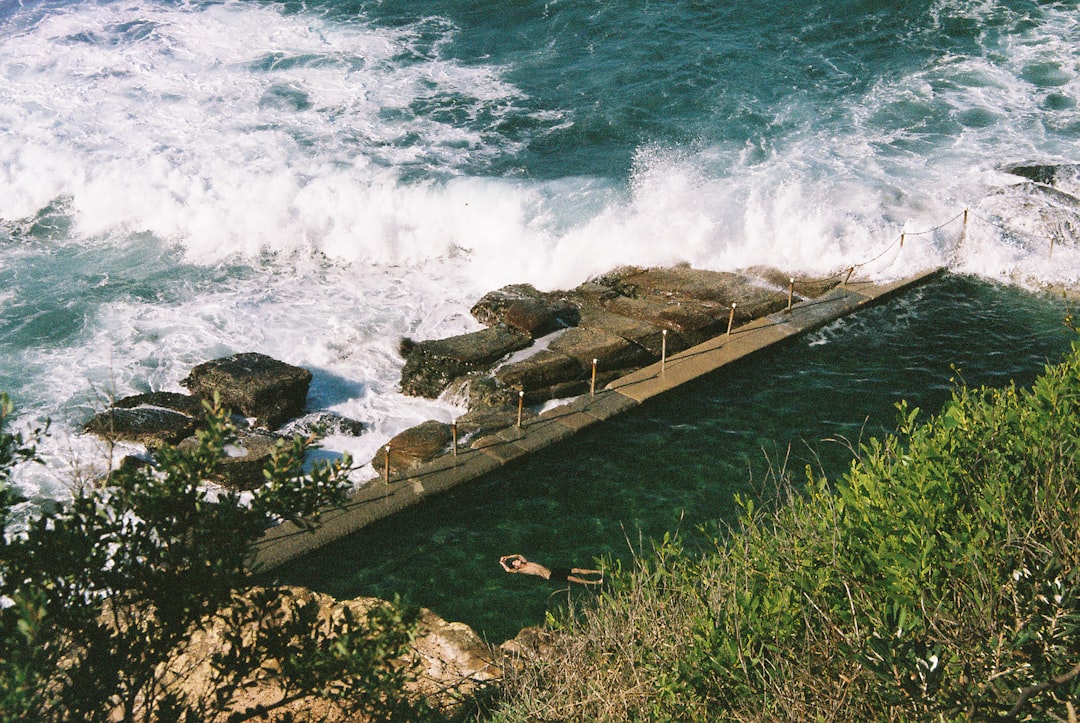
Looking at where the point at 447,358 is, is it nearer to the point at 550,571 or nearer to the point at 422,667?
the point at 550,571

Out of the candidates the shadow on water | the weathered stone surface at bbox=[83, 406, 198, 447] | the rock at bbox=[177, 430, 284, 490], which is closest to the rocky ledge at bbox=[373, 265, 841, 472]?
the shadow on water

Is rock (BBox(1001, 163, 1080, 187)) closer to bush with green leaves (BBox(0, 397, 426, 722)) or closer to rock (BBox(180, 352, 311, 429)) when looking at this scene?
rock (BBox(180, 352, 311, 429))

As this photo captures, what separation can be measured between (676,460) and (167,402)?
19.6 ft

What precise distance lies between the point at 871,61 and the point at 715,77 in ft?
13.1

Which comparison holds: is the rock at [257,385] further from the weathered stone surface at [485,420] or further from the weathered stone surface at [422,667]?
the weathered stone surface at [422,667]

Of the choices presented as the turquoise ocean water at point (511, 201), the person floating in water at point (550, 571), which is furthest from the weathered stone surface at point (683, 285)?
the person floating in water at point (550, 571)

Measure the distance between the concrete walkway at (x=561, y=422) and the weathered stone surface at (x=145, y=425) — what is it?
2538 millimetres

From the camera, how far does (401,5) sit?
2783cm

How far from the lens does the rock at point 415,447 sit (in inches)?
382

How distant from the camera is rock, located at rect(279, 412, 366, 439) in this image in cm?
1065

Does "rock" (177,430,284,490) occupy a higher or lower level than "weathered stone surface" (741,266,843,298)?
higher

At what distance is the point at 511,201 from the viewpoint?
666 inches

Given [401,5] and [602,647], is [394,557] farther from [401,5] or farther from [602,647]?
[401,5]

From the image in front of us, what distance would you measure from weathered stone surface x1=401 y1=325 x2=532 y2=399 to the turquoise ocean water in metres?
0.34
